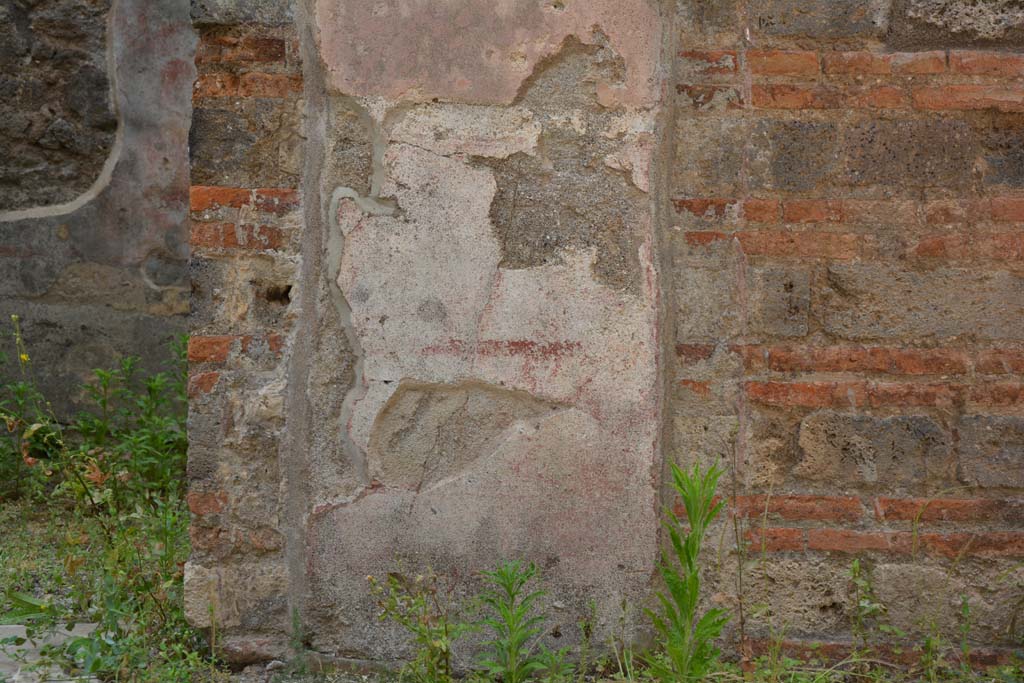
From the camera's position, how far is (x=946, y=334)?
261 cm

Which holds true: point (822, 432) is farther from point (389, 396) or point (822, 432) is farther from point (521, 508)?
point (389, 396)

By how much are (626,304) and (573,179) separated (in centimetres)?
35

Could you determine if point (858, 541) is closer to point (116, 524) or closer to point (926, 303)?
point (926, 303)

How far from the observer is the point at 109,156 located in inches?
193

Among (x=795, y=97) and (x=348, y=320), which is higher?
(x=795, y=97)

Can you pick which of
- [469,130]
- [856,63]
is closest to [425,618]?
[469,130]

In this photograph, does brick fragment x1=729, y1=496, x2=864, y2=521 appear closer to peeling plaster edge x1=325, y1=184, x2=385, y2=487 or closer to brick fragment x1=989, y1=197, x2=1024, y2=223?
brick fragment x1=989, y1=197, x2=1024, y2=223

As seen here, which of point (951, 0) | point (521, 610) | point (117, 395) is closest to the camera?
point (521, 610)

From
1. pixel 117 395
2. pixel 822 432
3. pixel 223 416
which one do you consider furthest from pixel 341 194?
pixel 117 395

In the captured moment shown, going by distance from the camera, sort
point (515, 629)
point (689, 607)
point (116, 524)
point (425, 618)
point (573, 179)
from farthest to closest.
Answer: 1. point (116, 524)
2. point (573, 179)
3. point (425, 618)
4. point (515, 629)
5. point (689, 607)

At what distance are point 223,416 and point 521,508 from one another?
0.80 meters

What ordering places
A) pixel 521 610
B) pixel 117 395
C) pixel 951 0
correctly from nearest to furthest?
pixel 521 610
pixel 951 0
pixel 117 395

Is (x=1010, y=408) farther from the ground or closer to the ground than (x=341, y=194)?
closer to the ground

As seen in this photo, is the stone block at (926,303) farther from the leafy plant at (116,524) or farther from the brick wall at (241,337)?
the leafy plant at (116,524)
